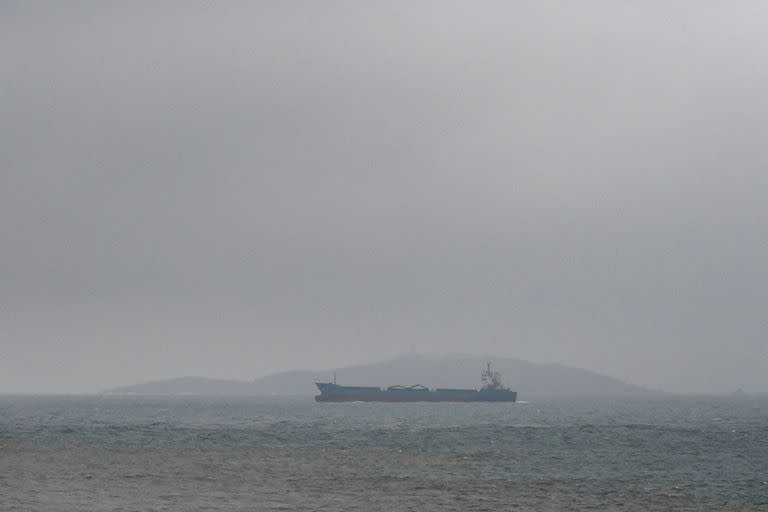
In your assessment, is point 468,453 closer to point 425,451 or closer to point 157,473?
point 425,451

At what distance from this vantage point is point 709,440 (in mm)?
67125

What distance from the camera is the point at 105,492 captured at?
91.9 feet

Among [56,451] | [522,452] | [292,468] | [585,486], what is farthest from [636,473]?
[56,451]

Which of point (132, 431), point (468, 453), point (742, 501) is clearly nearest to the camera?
point (742, 501)

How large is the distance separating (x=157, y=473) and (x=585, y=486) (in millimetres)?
15938

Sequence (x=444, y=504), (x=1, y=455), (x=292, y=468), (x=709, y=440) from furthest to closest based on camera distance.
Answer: (x=709, y=440) → (x=1, y=455) → (x=292, y=468) → (x=444, y=504)

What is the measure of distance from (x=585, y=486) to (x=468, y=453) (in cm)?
1653

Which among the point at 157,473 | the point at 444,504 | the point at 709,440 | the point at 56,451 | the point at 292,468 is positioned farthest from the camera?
the point at 709,440

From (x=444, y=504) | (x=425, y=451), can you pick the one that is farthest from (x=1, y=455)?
(x=444, y=504)

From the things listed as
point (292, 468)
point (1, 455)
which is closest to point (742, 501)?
point (292, 468)

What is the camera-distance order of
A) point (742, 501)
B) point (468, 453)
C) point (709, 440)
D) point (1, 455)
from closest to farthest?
1. point (742, 501)
2. point (1, 455)
3. point (468, 453)
4. point (709, 440)

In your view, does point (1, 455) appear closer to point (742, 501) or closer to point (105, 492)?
point (105, 492)

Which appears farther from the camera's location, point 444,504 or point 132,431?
point 132,431

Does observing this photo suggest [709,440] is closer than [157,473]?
No
